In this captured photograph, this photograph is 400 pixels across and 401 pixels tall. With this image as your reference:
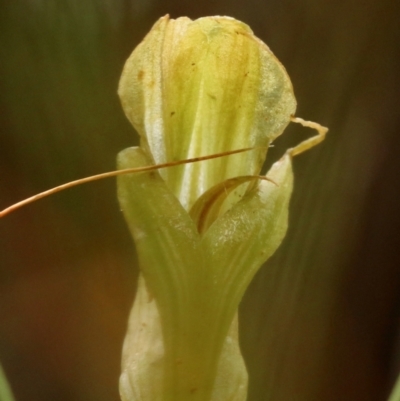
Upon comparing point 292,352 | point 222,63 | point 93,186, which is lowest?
point 292,352

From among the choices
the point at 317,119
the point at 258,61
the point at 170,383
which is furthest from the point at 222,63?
the point at 317,119

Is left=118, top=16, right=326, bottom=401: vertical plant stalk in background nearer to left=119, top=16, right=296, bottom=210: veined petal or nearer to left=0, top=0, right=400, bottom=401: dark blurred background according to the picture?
left=119, top=16, right=296, bottom=210: veined petal

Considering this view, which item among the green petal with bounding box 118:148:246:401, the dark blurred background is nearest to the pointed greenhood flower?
the green petal with bounding box 118:148:246:401

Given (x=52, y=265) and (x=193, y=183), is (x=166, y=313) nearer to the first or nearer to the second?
(x=193, y=183)

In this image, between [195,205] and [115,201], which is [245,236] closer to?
[195,205]

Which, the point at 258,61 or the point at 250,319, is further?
the point at 250,319

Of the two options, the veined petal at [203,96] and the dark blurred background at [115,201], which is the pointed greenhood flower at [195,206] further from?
the dark blurred background at [115,201]

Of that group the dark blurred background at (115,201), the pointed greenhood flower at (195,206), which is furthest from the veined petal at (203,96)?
the dark blurred background at (115,201)
